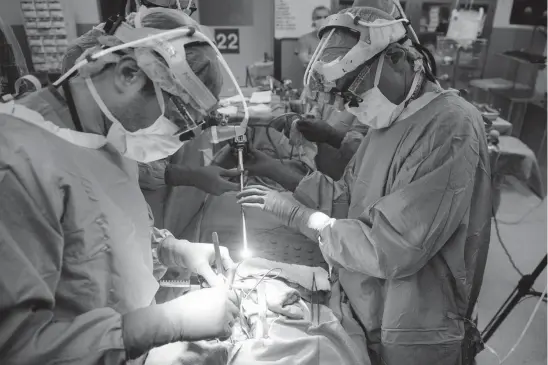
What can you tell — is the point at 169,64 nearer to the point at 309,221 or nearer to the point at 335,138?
the point at 309,221

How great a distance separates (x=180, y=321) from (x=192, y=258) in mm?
460

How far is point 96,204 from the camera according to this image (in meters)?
1.12

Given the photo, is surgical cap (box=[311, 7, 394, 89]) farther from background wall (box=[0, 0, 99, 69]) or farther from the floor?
background wall (box=[0, 0, 99, 69])

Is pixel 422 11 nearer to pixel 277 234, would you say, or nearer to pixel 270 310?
pixel 277 234

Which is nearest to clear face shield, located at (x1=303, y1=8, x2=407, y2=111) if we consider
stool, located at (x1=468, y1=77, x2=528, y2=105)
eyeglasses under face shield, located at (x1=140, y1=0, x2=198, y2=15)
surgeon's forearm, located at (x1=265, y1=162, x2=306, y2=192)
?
eyeglasses under face shield, located at (x1=140, y1=0, x2=198, y2=15)

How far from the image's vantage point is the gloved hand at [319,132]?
2922 millimetres

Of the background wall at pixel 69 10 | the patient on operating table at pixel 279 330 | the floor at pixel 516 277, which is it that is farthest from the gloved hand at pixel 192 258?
the background wall at pixel 69 10

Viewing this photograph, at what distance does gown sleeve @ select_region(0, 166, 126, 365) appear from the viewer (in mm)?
898

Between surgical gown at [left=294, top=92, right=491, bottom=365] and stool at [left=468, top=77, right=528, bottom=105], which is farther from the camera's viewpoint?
stool at [left=468, top=77, right=528, bottom=105]

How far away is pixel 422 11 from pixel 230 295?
4503 millimetres

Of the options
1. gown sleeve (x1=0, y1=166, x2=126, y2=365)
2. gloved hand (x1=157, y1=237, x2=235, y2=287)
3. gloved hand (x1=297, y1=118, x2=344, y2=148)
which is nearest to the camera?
gown sleeve (x1=0, y1=166, x2=126, y2=365)

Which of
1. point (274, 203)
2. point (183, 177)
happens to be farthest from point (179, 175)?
point (274, 203)

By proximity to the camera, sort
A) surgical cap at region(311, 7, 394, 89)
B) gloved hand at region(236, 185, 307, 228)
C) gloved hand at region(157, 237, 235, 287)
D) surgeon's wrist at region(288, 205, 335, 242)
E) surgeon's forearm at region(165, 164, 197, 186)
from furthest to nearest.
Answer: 1. surgeon's forearm at region(165, 164, 197, 186)
2. gloved hand at region(236, 185, 307, 228)
3. surgeon's wrist at region(288, 205, 335, 242)
4. gloved hand at region(157, 237, 235, 287)
5. surgical cap at region(311, 7, 394, 89)

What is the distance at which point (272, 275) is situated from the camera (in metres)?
1.75
